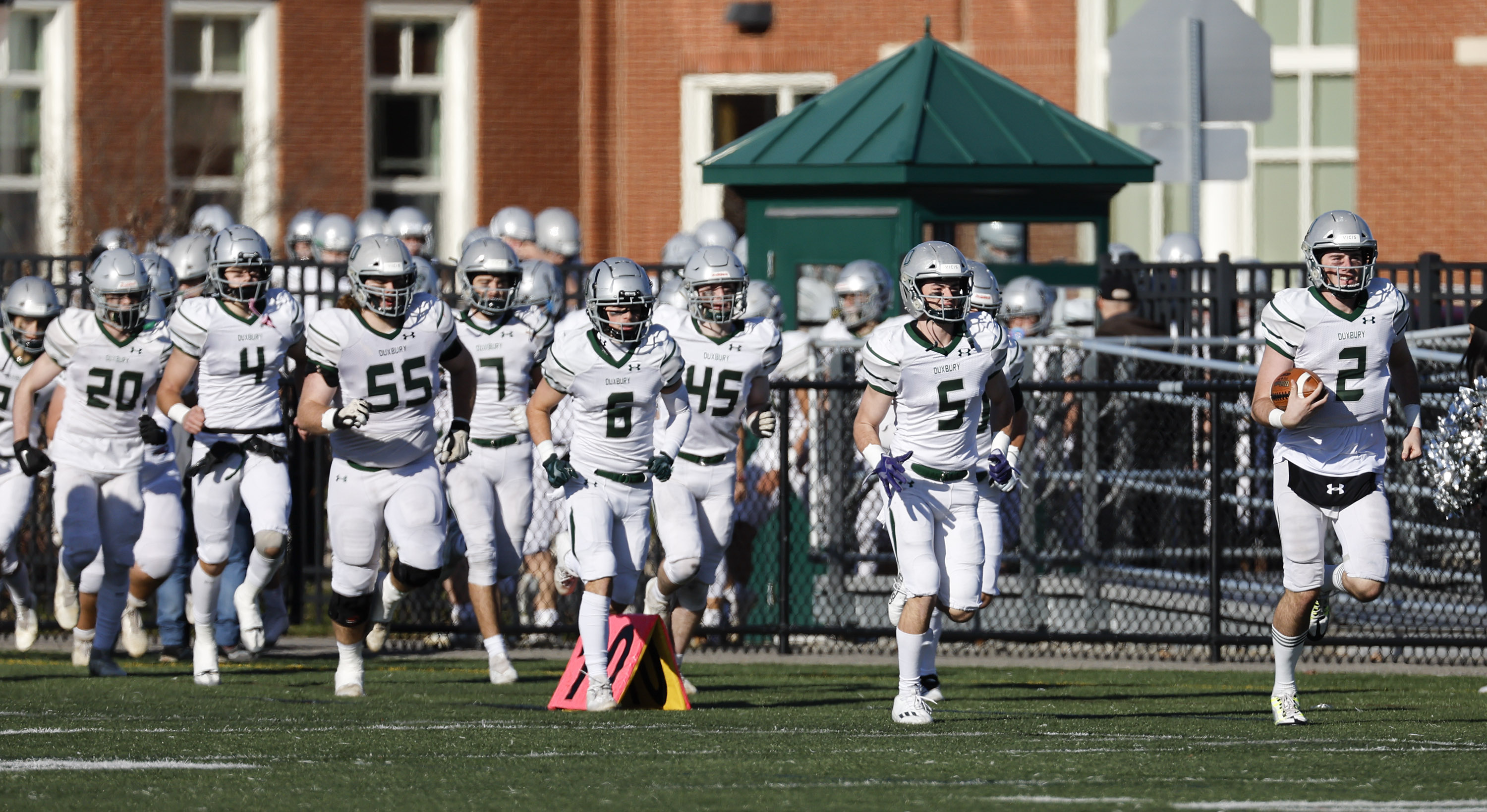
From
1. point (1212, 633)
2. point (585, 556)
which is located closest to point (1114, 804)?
point (585, 556)

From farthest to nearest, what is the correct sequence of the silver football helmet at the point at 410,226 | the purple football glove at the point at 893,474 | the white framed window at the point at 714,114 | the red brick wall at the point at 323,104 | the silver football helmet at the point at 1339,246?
the white framed window at the point at 714,114 < the red brick wall at the point at 323,104 < the silver football helmet at the point at 410,226 < the purple football glove at the point at 893,474 < the silver football helmet at the point at 1339,246

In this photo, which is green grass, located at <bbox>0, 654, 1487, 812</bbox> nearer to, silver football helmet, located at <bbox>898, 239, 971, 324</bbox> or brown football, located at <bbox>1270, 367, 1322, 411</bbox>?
brown football, located at <bbox>1270, 367, 1322, 411</bbox>

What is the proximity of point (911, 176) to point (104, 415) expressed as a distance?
180 inches

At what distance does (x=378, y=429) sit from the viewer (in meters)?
10.3

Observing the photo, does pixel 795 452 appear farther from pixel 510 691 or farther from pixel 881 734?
pixel 881 734

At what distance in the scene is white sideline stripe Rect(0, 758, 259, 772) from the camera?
7.75 meters

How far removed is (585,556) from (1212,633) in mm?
3751

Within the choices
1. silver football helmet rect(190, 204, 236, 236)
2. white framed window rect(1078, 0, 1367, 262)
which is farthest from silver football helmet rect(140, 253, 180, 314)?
white framed window rect(1078, 0, 1367, 262)

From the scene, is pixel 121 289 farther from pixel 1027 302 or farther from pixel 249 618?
pixel 1027 302

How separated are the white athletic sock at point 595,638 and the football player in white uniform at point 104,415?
2544mm

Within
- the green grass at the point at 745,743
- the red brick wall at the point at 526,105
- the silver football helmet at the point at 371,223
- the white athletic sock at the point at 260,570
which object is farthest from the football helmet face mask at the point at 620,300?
the red brick wall at the point at 526,105

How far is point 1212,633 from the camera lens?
12.3 metres

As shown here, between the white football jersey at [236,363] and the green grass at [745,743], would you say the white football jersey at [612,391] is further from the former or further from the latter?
the white football jersey at [236,363]

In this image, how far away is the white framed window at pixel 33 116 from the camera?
891 inches
